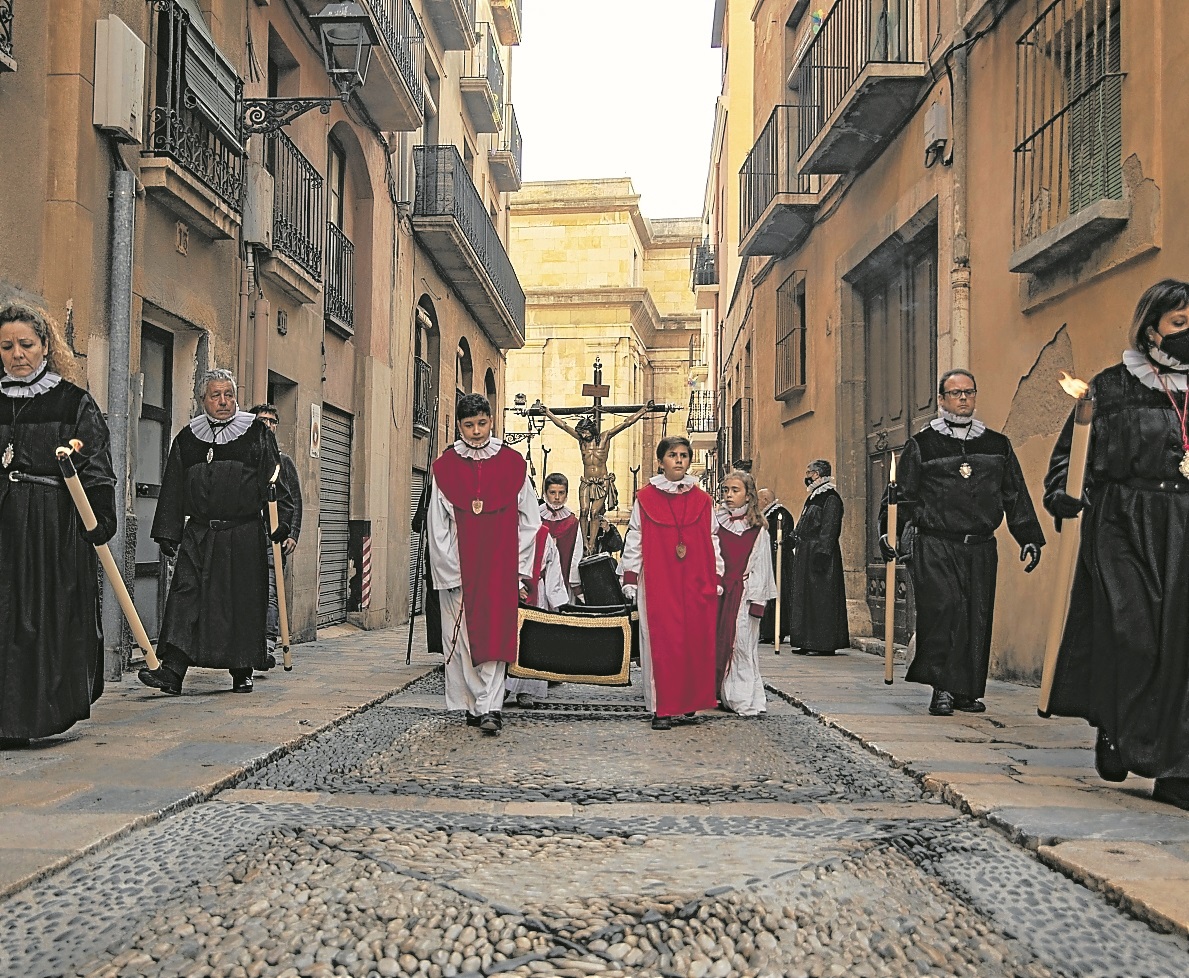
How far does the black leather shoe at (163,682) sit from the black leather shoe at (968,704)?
4.58m

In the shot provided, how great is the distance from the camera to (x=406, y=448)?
18531 mm

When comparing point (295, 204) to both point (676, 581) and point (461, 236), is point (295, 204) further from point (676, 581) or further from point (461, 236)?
point (676, 581)

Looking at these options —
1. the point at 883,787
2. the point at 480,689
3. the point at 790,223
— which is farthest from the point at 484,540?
the point at 790,223

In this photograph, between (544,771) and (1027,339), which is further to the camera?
(1027,339)

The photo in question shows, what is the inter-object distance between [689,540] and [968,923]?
4.31 meters

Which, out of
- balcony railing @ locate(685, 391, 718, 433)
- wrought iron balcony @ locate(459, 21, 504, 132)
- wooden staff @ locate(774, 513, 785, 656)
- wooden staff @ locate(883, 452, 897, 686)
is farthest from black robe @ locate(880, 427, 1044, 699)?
balcony railing @ locate(685, 391, 718, 433)

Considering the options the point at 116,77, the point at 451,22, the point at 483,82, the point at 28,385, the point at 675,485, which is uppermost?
the point at 483,82

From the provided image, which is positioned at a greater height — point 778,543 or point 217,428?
point 217,428

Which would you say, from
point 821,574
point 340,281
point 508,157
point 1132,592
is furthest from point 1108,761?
point 508,157

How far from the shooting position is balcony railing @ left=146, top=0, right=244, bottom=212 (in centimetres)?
951

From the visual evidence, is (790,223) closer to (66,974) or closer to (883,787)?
(883,787)

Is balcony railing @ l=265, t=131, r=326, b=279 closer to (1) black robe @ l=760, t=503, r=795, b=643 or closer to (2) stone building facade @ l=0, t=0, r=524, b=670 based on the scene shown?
(2) stone building facade @ l=0, t=0, r=524, b=670

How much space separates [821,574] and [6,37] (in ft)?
27.0

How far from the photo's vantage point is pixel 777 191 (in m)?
17.1
